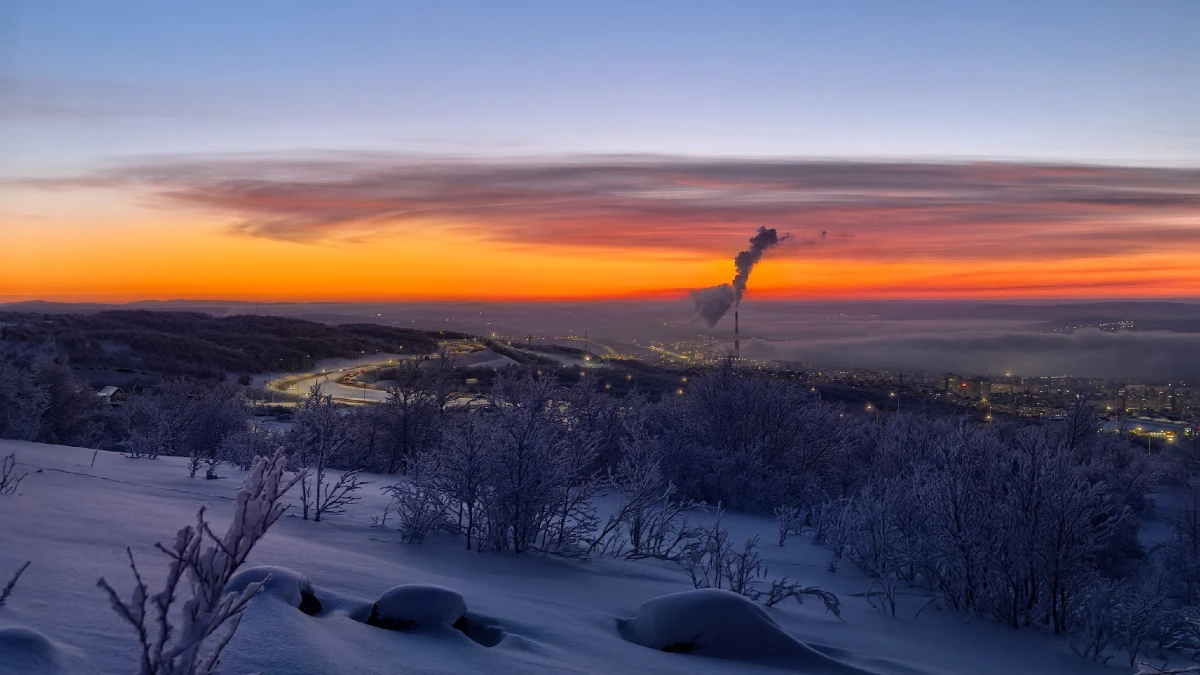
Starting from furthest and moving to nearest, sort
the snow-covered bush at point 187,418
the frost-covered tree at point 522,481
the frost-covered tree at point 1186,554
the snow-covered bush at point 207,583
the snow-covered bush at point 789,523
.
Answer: the snow-covered bush at point 187,418 → the frost-covered tree at point 1186,554 → the snow-covered bush at point 789,523 → the frost-covered tree at point 522,481 → the snow-covered bush at point 207,583

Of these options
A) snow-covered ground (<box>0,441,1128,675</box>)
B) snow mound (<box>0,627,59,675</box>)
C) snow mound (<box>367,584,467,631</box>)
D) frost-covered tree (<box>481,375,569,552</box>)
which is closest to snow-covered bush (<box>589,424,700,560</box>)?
snow-covered ground (<box>0,441,1128,675</box>)

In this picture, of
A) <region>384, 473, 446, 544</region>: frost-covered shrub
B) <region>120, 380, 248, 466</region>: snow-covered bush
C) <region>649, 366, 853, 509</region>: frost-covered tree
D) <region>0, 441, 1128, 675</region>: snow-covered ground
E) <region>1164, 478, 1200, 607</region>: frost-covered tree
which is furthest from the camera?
<region>120, 380, 248, 466</region>: snow-covered bush

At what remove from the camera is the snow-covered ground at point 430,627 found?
336 centimetres

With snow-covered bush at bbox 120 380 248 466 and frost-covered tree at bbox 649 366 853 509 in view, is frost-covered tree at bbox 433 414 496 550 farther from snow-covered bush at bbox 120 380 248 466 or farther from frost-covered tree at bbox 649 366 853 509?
snow-covered bush at bbox 120 380 248 466

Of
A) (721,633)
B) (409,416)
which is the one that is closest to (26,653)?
(721,633)

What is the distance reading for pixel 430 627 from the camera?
4.00 m

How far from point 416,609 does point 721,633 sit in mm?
1584

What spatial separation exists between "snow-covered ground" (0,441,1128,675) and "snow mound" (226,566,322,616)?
2cm

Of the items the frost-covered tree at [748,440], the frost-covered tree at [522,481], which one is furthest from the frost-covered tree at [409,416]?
the frost-covered tree at [522,481]

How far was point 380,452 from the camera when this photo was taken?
1688cm

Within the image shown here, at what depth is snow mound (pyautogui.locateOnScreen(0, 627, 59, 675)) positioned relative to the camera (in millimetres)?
2756

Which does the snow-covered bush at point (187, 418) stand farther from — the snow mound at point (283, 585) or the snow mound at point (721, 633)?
the snow mound at point (721, 633)

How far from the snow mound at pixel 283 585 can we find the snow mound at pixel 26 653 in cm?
99

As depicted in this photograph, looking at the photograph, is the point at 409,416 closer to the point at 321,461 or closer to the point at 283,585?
the point at 321,461
